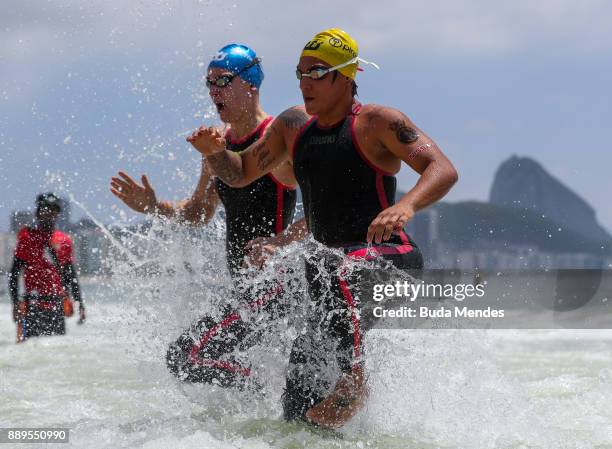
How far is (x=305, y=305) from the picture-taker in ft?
15.0

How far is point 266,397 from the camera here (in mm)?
4871

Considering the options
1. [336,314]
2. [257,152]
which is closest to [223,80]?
[257,152]

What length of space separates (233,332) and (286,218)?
864 millimetres

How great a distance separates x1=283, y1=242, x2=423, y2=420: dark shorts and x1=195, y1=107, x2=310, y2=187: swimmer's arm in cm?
75

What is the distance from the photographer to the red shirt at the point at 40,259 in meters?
9.41

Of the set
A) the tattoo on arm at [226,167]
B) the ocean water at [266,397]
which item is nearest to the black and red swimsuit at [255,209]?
the ocean water at [266,397]

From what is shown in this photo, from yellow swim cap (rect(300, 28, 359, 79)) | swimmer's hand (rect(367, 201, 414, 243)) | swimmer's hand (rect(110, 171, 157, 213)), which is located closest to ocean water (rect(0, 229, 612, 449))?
swimmer's hand (rect(110, 171, 157, 213))

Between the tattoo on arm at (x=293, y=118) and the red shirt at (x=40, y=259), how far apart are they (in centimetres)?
541

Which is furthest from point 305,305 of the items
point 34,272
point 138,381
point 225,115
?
point 34,272

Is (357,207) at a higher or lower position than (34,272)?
higher

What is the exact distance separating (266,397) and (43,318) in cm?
534

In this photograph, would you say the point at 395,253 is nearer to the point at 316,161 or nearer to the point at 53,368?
the point at 316,161

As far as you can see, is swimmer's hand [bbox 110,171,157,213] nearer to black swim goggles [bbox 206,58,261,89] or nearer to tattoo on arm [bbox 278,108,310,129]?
black swim goggles [bbox 206,58,261,89]

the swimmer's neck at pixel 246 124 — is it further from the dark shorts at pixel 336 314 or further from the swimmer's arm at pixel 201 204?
the dark shorts at pixel 336 314
